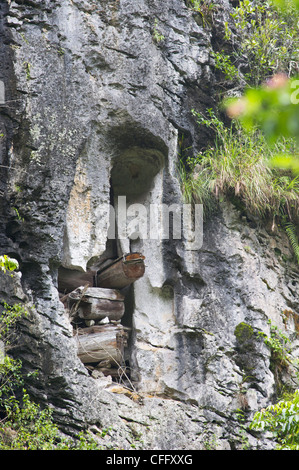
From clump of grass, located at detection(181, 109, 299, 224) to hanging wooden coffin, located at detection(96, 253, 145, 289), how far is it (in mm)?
1233

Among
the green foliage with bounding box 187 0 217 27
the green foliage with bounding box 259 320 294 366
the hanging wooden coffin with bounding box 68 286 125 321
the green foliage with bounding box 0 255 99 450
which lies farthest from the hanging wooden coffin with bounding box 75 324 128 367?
the green foliage with bounding box 187 0 217 27

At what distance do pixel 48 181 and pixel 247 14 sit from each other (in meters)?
5.02

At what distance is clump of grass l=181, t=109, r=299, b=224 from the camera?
7.82 metres

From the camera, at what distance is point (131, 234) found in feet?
25.4

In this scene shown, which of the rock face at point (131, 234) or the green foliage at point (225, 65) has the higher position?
the green foliage at point (225, 65)

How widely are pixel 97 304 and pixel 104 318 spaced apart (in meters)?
0.21

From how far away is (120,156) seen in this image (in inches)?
293

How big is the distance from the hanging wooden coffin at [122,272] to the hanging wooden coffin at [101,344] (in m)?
0.58

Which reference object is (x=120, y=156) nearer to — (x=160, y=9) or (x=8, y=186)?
(x=8, y=186)

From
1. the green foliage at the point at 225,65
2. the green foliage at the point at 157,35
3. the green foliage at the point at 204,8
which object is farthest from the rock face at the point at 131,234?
the green foliage at the point at 225,65

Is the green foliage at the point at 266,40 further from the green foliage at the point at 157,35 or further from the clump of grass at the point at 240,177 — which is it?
the green foliage at the point at 157,35

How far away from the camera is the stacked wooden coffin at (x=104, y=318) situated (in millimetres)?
7000

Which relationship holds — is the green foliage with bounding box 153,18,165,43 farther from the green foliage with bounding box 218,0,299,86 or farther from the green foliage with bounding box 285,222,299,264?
the green foliage with bounding box 285,222,299,264

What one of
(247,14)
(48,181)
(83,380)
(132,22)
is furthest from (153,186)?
(247,14)
